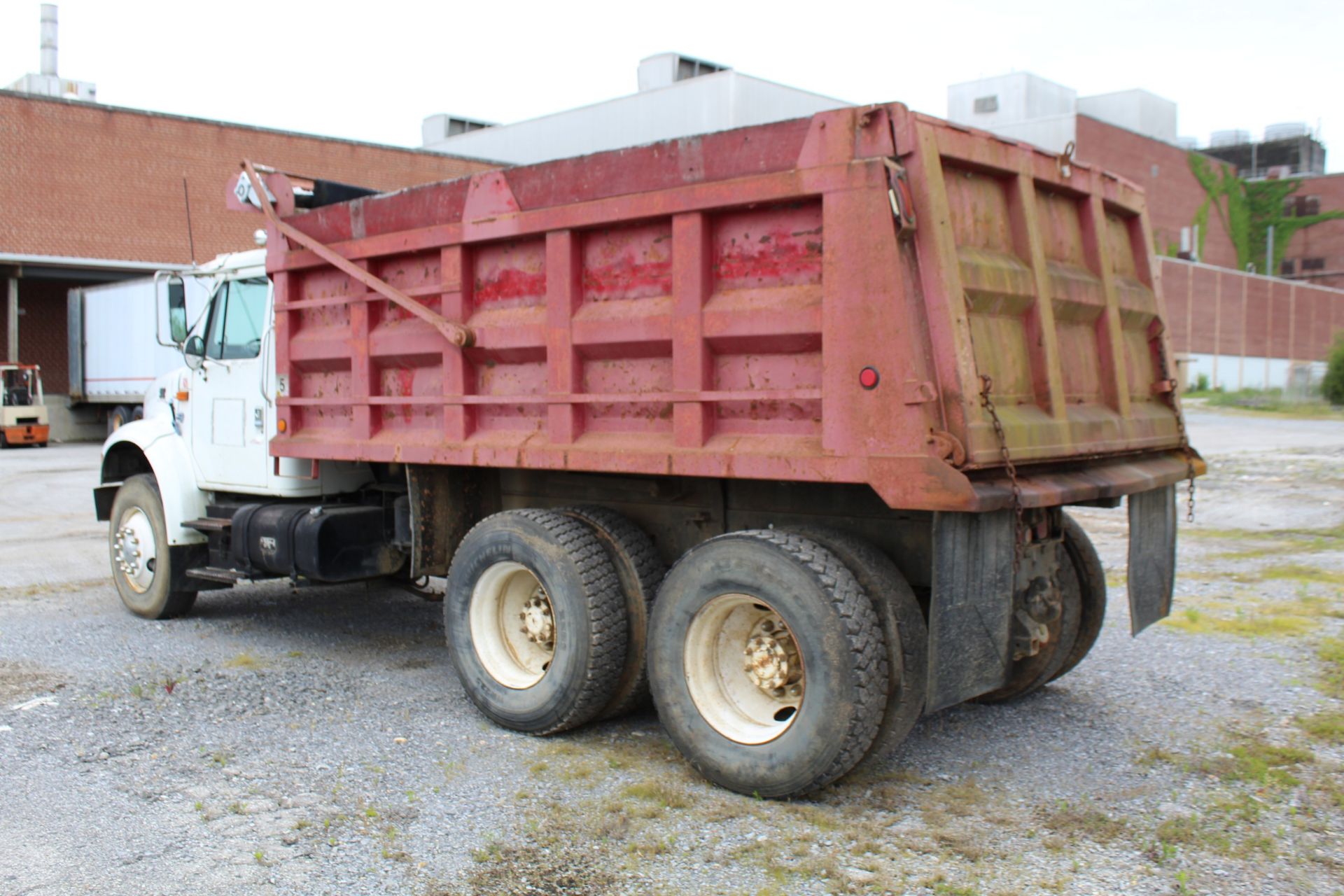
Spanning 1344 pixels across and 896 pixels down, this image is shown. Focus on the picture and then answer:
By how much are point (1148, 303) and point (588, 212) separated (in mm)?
2961

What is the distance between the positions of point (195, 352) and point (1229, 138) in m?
87.9

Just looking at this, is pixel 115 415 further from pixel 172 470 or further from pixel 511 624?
pixel 511 624

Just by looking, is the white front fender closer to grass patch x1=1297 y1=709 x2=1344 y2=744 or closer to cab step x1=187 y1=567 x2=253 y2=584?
cab step x1=187 y1=567 x2=253 y2=584

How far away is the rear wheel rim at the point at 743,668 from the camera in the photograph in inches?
180

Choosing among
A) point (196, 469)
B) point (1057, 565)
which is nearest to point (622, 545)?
point (1057, 565)

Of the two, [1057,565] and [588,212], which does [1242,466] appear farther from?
[588,212]

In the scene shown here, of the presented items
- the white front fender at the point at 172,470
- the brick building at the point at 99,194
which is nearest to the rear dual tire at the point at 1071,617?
the white front fender at the point at 172,470

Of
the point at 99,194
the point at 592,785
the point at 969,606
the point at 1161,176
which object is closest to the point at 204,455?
the point at 592,785

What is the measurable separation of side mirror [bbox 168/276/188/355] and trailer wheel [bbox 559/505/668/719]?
364 centimetres

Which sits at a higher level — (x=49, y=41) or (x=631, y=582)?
(x=49, y=41)

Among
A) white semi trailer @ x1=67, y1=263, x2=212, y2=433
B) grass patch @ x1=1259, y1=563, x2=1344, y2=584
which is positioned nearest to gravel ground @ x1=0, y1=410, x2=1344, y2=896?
grass patch @ x1=1259, y1=563, x2=1344, y2=584

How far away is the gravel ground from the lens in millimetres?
3807

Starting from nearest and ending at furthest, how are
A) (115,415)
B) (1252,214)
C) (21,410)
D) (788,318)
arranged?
(788,318), (115,415), (21,410), (1252,214)

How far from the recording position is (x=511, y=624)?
5.73 m
